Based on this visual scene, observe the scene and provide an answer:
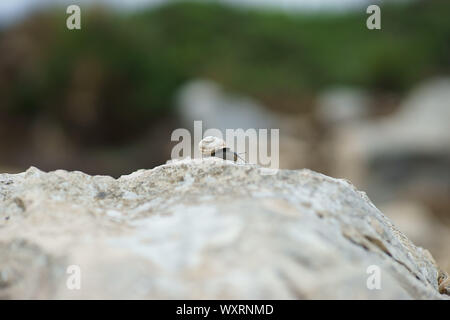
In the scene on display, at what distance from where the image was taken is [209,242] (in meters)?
2.19

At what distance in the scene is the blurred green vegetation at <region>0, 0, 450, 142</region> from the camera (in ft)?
77.4

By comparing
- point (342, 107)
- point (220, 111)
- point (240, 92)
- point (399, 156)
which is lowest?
point (399, 156)

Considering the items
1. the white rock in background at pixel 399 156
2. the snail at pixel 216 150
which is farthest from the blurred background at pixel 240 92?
the snail at pixel 216 150

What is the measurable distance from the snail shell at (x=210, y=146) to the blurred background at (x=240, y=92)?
2.24 m

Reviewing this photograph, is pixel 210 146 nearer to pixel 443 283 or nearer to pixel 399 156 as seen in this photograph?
pixel 443 283

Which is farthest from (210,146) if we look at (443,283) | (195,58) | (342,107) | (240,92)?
(195,58)

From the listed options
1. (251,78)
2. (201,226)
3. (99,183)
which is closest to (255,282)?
(201,226)

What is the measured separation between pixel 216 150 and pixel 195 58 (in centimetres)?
3052

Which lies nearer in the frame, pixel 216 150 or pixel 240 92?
pixel 216 150

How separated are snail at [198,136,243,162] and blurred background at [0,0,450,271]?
219 cm

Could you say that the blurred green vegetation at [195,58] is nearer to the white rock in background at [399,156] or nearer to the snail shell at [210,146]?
the white rock in background at [399,156]

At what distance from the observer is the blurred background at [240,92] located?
52.1 feet

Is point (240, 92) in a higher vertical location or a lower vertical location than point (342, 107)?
higher
